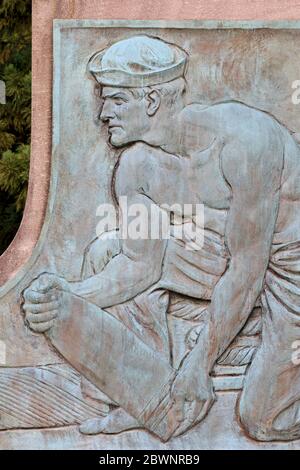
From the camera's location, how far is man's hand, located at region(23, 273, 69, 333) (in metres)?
6.00

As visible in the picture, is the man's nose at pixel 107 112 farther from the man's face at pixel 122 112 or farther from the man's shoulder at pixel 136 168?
the man's shoulder at pixel 136 168

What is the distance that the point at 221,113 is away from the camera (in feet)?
19.7

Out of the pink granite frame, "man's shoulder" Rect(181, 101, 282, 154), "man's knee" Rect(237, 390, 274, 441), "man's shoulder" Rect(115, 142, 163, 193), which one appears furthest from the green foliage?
"man's knee" Rect(237, 390, 274, 441)

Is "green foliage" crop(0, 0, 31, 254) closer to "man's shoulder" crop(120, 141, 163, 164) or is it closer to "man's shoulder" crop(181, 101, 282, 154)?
"man's shoulder" crop(120, 141, 163, 164)

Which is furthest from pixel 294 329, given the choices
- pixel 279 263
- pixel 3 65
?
pixel 3 65

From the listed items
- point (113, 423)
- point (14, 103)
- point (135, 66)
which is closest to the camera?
point (135, 66)

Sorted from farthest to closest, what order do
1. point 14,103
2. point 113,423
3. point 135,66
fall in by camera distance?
1. point 14,103
2. point 113,423
3. point 135,66

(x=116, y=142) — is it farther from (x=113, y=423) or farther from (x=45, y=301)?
(x=113, y=423)

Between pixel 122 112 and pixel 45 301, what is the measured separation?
35.7 inches

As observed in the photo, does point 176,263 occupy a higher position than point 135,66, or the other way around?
point 135,66

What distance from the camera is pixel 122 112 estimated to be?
599 centimetres

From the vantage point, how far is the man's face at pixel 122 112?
236 inches

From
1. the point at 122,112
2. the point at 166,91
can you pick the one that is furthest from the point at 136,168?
the point at 166,91
